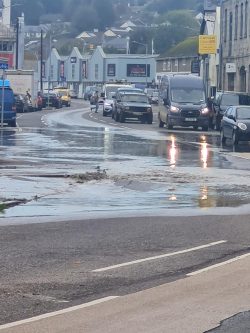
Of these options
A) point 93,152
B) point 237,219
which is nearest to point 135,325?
point 237,219

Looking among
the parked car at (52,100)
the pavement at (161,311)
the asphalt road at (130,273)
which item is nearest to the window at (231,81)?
the parked car at (52,100)

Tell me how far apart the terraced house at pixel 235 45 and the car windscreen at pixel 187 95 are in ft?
51.1

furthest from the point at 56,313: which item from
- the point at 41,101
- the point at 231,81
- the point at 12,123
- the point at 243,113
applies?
the point at 41,101

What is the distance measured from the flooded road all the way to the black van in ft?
31.3

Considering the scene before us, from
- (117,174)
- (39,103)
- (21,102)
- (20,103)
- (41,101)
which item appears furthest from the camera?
(41,101)

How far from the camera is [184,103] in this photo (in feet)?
160

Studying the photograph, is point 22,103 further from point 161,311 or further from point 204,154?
point 161,311

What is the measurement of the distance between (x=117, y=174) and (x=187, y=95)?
2642 centimetres

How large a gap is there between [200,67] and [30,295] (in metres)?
80.5

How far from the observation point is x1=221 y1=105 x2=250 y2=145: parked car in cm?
3594

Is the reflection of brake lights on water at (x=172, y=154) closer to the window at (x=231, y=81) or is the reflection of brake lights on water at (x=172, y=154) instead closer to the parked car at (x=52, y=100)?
the window at (x=231, y=81)

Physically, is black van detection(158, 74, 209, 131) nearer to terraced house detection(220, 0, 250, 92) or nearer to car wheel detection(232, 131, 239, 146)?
car wheel detection(232, 131, 239, 146)

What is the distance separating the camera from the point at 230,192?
20.2 metres

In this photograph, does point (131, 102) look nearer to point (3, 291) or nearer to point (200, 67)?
point (200, 67)
